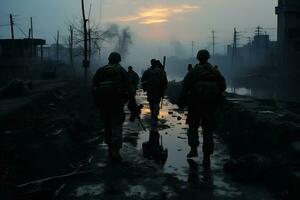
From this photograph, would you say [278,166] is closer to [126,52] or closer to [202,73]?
[202,73]

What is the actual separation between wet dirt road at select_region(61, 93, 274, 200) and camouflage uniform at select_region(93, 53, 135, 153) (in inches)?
22.3

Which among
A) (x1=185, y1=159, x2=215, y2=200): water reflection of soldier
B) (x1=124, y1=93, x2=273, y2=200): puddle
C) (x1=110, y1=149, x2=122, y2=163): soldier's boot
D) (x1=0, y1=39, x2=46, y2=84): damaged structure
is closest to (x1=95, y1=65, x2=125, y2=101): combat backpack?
(x1=110, y1=149, x2=122, y2=163): soldier's boot

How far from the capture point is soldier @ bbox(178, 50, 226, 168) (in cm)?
807

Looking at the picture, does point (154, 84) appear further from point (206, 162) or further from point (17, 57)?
point (17, 57)

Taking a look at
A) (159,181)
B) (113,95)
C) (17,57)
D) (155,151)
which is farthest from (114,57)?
(17,57)

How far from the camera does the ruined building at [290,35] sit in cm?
6028

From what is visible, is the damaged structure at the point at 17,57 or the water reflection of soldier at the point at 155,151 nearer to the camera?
the water reflection of soldier at the point at 155,151

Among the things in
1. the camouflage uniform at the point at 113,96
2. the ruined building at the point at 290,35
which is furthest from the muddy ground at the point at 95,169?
the ruined building at the point at 290,35

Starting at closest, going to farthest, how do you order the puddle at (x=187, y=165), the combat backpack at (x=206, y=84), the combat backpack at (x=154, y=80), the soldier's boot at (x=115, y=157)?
the puddle at (x=187, y=165)
the combat backpack at (x=206, y=84)
the soldier's boot at (x=115, y=157)
the combat backpack at (x=154, y=80)

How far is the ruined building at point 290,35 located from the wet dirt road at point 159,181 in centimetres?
5388

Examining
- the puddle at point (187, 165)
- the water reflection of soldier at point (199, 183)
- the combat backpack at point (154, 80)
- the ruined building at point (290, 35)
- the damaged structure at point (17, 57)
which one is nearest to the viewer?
the water reflection of soldier at point (199, 183)

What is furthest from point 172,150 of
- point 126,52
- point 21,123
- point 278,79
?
point 126,52

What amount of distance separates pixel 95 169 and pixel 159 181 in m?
1.41

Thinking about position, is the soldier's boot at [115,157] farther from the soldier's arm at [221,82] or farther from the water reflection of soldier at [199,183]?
the soldier's arm at [221,82]
